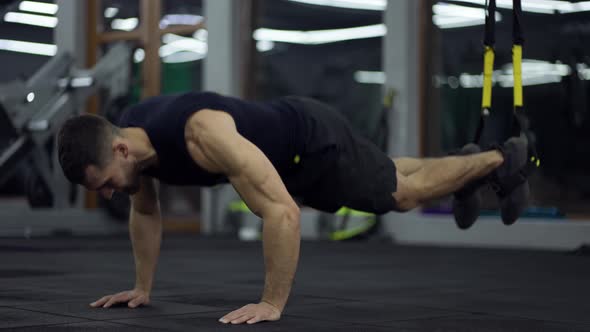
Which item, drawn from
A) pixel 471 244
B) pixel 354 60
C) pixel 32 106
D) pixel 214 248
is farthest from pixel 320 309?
pixel 32 106

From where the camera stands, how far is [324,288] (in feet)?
12.2

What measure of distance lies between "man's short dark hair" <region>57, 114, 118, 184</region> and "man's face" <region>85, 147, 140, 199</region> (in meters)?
0.02

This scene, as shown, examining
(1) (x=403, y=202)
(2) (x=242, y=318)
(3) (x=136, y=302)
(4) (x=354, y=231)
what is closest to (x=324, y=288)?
(1) (x=403, y=202)

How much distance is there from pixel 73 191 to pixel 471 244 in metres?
3.92

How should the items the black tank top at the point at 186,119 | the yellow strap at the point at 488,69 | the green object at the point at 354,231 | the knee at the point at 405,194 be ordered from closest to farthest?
the black tank top at the point at 186,119
the knee at the point at 405,194
the yellow strap at the point at 488,69
the green object at the point at 354,231

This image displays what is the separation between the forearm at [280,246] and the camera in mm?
2412

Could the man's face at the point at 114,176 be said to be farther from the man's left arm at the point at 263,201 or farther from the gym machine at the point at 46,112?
the gym machine at the point at 46,112

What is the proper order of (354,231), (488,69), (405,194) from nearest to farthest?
1. (405,194)
2. (488,69)
3. (354,231)

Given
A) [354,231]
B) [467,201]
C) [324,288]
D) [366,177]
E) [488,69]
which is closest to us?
[366,177]

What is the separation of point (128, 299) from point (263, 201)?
2.38 feet

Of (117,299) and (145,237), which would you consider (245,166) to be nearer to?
(145,237)

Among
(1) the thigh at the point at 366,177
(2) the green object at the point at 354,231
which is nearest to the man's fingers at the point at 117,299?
(1) the thigh at the point at 366,177

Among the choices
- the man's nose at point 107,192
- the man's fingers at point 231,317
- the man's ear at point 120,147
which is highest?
the man's ear at point 120,147

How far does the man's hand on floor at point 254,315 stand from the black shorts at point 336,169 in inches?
22.1
